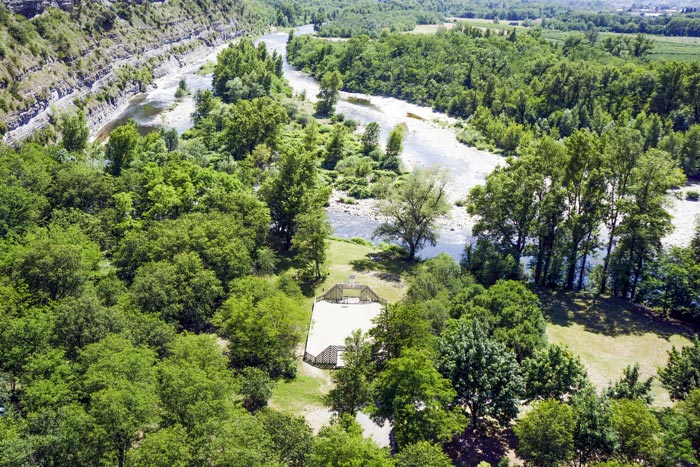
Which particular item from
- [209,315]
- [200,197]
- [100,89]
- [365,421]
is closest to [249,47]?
[100,89]

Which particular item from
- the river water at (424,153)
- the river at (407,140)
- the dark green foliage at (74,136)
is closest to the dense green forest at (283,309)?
the dark green foliage at (74,136)

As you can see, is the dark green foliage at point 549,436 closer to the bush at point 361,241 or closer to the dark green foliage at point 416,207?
the dark green foliage at point 416,207

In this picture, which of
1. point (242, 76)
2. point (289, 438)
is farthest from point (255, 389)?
point (242, 76)

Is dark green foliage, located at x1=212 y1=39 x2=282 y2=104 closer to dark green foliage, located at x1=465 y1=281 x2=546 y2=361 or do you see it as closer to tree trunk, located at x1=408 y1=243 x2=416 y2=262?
tree trunk, located at x1=408 y1=243 x2=416 y2=262

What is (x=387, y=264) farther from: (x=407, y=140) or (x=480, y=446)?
(x=407, y=140)

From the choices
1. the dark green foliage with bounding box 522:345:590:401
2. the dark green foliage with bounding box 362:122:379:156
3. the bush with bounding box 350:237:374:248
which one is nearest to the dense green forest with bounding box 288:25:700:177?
the dark green foliage with bounding box 362:122:379:156

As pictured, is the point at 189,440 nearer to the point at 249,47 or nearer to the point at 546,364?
the point at 546,364
